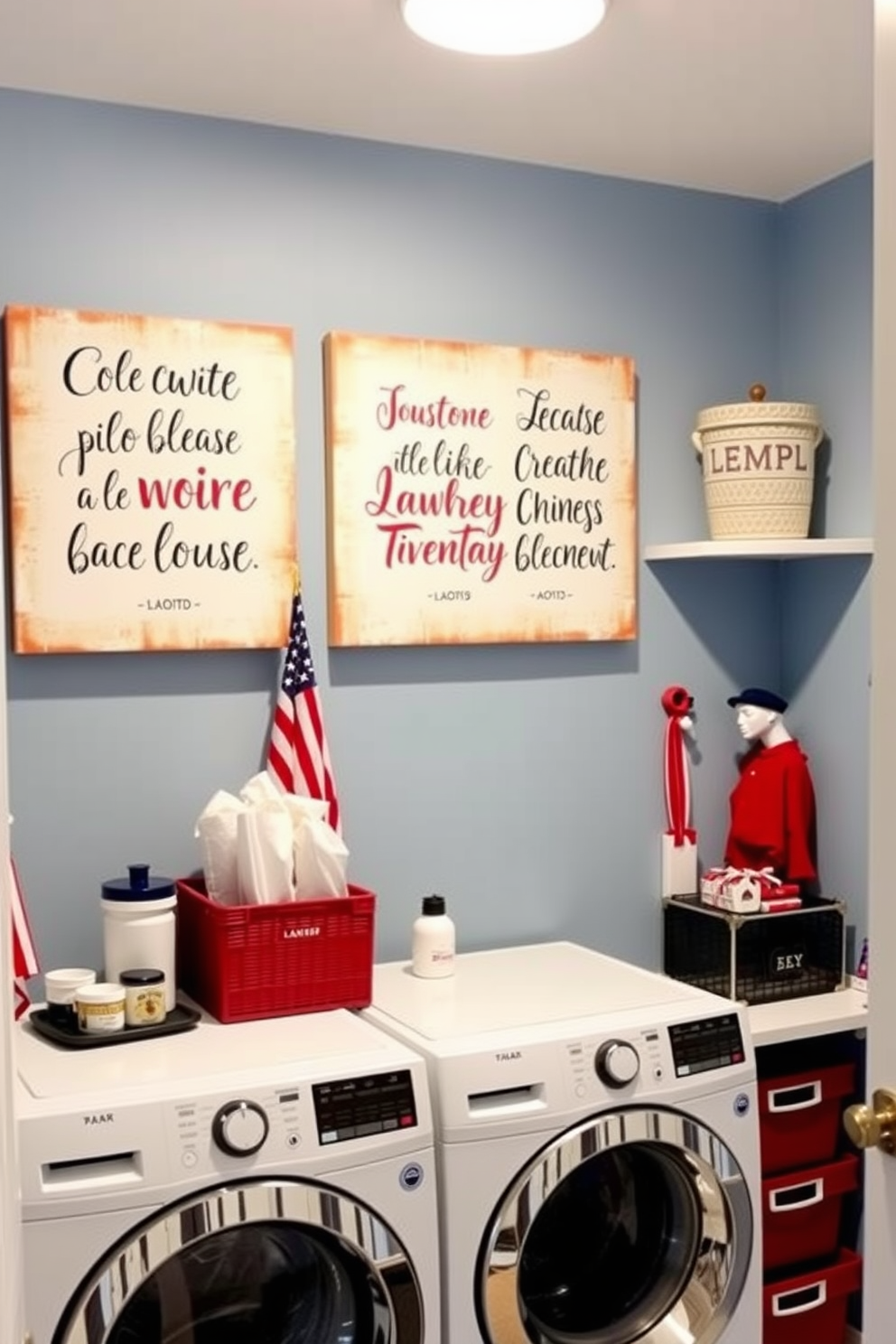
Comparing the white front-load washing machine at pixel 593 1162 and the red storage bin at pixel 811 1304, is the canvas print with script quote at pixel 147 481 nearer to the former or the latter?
the white front-load washing machine at pixel 593 1162

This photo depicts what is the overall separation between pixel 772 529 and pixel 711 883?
76 centimetres

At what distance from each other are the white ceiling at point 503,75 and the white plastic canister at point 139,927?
1.37 m

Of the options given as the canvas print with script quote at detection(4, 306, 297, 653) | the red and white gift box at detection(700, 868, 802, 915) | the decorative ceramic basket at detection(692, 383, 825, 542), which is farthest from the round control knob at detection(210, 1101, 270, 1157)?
the decorative ceramic basket at detection(692, 383, 825, 542)

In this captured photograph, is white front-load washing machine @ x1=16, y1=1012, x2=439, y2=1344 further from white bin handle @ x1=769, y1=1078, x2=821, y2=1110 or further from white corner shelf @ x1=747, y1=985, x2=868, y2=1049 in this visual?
white bin handle @ x1=769, y1=1078, x2=821, y2=1110

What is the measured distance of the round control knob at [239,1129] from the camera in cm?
196

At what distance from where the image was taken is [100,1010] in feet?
7.29

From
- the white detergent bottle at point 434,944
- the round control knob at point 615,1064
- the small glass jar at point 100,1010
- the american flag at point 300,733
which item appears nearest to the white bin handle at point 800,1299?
the round control knob at point 615,1064

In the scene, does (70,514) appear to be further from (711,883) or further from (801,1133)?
(801,1133)

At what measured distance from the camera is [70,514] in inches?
97.4

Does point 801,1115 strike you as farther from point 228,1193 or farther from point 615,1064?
point 228,1193

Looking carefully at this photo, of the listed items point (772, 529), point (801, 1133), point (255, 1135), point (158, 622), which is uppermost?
point (772, 529)

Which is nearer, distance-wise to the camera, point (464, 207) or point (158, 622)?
point (158, 622)

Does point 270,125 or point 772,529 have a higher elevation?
point 270,125

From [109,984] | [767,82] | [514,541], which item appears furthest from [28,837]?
[767,82]
